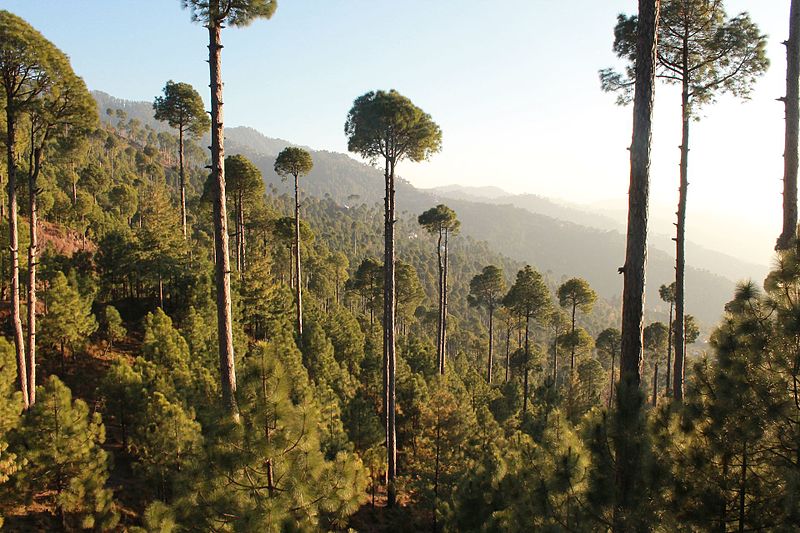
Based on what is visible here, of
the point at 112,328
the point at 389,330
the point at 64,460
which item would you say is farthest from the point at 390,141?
the point at 112,328

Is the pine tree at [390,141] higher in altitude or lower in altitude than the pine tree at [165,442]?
higher

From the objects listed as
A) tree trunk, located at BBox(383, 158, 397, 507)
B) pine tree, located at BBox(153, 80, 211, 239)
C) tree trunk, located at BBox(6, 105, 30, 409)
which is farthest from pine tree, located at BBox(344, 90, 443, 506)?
pine tree, located at BBox(153, 80, 211, 239)

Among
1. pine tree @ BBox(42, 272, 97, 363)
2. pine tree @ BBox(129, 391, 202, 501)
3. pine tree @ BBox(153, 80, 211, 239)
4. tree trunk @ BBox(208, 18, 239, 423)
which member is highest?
pine tree @ BBox(153, 80, 211, 239)

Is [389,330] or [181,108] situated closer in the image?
[389,330]

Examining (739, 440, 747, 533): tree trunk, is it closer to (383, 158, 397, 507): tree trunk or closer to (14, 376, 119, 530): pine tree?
(383, 158, 397, 507): tree trunk

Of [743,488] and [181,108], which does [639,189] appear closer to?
[743,488]

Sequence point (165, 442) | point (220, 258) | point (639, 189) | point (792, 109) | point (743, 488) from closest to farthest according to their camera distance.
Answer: point (743, 488) → point (639, 189) → point (220, 258) → point (792, 109) → point (165, 442)

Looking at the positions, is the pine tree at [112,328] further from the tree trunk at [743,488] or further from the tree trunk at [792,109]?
the tree trunk at [792,109]

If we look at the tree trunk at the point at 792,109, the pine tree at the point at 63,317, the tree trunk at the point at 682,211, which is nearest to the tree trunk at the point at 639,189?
the tree trunk at the point at 792,109

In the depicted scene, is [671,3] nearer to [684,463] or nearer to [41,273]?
[684,463]

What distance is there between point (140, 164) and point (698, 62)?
83.7 metres

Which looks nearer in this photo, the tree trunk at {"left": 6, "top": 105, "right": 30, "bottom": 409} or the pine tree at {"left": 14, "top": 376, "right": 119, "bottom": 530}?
the pine tree at {"left": 14, "top": 376, "right": 119, "bottom": 530}

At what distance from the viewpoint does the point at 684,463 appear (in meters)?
4.26

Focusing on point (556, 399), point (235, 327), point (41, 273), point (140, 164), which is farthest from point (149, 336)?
point (140, 164)
